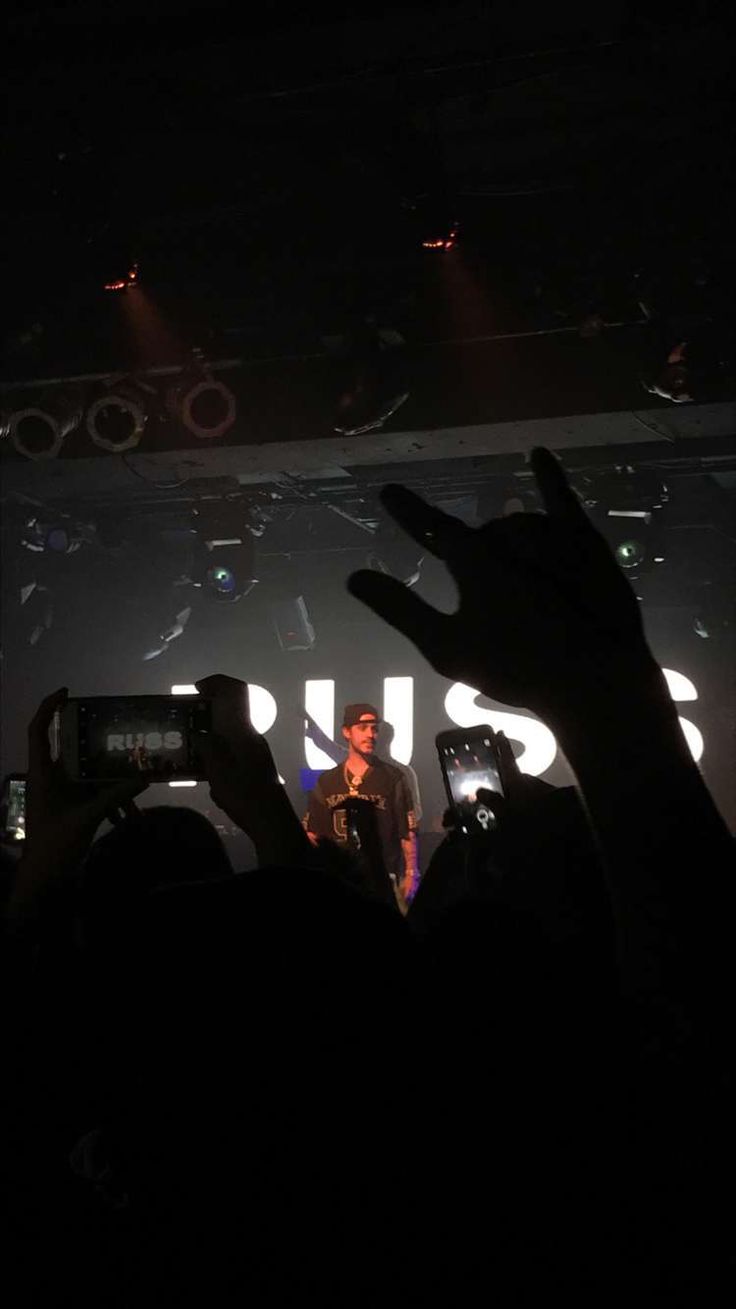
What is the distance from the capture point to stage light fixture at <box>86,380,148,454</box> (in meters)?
6.53

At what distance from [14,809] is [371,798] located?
3.93 metres

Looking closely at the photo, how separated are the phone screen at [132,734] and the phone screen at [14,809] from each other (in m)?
2.11

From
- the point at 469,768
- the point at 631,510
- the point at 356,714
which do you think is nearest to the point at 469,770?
the point at 469,768

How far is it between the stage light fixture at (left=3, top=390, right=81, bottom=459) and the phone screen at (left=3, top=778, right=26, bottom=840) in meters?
2.82

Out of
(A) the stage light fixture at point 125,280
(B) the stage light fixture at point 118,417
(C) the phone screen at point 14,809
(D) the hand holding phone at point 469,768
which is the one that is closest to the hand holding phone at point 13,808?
(C) the phone screen at point 14,809

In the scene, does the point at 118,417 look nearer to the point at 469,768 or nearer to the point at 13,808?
the point at 13,808

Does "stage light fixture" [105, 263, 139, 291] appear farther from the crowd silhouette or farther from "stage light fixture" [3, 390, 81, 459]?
the crowd silhouette

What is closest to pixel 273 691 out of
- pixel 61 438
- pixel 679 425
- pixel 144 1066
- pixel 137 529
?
pixel 137 529

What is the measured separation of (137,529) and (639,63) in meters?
6.89

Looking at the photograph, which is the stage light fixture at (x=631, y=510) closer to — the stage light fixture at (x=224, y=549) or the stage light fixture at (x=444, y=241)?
the stage light fixture at (x=224, y=549)

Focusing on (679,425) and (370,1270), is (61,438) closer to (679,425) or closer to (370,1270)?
(679,425)

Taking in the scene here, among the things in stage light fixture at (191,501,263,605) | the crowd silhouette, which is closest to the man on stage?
stage light fixture at (191,501,263,605)

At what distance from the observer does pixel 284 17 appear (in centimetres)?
512

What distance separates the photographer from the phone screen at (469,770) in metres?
3.20
